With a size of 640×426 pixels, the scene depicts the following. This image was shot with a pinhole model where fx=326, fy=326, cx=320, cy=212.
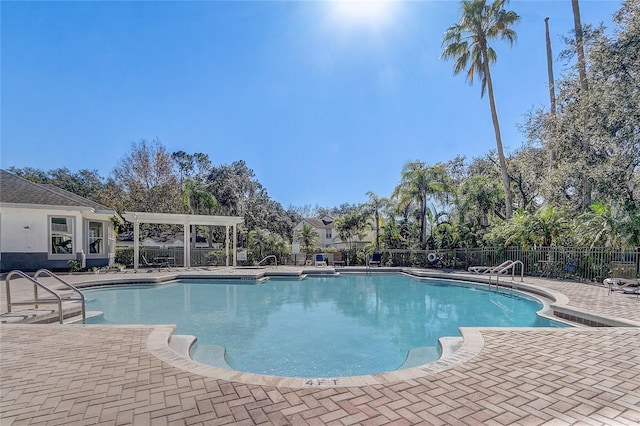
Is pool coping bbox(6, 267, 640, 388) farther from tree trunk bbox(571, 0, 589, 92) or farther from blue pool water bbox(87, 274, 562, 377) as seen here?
tree trunk bbox(571, 0, 589, 92)

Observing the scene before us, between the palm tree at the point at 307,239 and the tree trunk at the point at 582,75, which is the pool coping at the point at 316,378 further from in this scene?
the palm tree at the point at 307,239

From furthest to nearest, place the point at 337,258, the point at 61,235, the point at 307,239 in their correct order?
the point at 307,239 → the point at 337,258 → the point at 61,235

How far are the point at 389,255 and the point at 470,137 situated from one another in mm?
10385

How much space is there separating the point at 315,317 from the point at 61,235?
1412 cm

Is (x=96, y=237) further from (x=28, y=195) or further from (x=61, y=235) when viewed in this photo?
(x=28, y=195)

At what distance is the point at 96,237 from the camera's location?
17.5m

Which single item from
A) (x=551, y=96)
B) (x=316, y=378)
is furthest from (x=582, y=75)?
(x=316, y=378)

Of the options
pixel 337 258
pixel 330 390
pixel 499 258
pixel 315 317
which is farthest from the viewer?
pixel 337 258

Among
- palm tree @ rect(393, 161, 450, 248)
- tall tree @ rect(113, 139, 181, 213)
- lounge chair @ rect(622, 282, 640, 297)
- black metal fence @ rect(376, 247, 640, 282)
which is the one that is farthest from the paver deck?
tall tree @ rect(113, 139, 181, 213)

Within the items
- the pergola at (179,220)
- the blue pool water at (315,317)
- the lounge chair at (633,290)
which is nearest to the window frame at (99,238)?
the pergola at (179,220)

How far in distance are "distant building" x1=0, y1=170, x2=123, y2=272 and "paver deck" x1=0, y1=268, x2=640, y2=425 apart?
13151 millimetres

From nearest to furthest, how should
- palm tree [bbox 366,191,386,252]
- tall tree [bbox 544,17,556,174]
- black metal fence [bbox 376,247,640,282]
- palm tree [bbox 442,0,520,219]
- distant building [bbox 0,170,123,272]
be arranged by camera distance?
1. black metal fence [bbox 376,247,640,282]
2. distant building [bbox 0,170,123,272]
3. tall tree [bbox 544,17,556,174]
4. palm tree [bbox 442,0,520,219]
5. palm tree [bbox 366,191,386,252]

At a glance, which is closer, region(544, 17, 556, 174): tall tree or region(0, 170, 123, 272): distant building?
region(0, 170, 123, 272): distant building

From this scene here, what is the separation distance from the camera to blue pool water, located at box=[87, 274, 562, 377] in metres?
5.40
